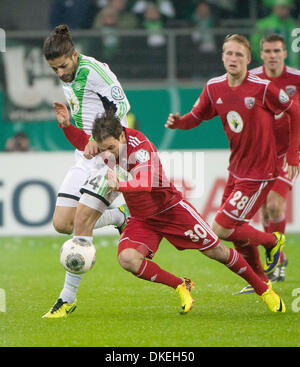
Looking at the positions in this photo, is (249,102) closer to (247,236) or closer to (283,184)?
(247,236)

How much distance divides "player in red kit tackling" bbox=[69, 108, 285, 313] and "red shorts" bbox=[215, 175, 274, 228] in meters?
0.76

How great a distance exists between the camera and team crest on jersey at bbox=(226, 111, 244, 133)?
6.73m

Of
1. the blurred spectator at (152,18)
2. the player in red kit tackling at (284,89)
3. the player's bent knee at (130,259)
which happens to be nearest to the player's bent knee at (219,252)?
the player's bent knee at (130,259)

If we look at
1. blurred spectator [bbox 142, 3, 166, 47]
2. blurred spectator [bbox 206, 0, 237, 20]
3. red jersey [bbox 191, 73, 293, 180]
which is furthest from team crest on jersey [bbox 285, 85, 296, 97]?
blurred spectator [bbox 206, 0, 237, 20]

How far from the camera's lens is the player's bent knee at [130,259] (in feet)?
19.1

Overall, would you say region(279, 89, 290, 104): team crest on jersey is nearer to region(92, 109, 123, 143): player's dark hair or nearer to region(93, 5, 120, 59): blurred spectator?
region(92, 109, 123, 143): player's dark hair

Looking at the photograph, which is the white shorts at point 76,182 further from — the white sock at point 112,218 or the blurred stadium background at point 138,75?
the blurred stadium background at point 138,75

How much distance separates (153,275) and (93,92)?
5.19ft

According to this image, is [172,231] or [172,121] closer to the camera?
[172,231]

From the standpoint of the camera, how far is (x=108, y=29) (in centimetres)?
1323

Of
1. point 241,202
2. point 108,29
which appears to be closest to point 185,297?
point 241,202

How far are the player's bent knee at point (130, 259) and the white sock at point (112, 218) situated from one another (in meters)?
1.01

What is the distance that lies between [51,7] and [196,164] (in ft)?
15.3

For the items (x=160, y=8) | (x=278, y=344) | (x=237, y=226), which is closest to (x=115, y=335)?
(x=278, y=344)
